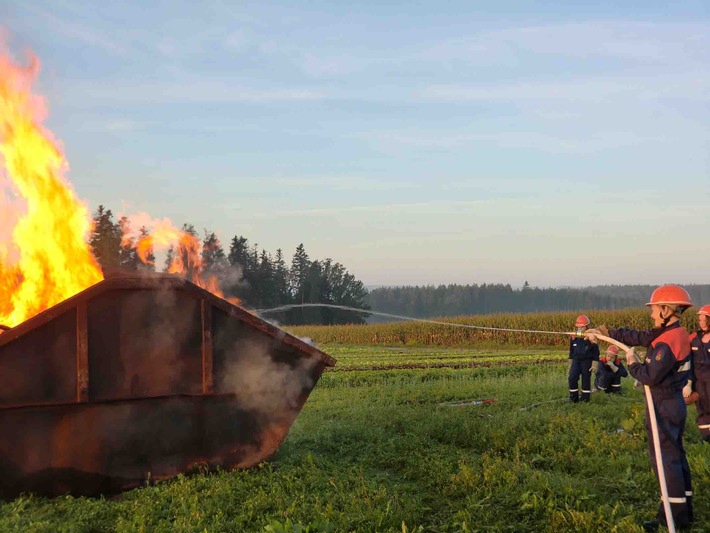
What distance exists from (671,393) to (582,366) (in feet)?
22.7

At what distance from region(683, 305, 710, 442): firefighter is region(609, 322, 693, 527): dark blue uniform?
3541mm

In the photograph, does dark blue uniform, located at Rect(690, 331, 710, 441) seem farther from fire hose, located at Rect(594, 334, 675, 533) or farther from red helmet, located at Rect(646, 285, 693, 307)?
fire hose, located at Rect(594, 334, 675, 533)

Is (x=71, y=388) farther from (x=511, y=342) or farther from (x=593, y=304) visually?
(x=593, y=304)

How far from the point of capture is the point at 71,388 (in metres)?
6.63

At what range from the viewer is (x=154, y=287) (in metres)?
6.96

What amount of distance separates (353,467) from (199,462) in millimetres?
1890

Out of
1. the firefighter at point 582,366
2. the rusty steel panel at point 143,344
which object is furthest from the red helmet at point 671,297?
the firefighter at point 582,366

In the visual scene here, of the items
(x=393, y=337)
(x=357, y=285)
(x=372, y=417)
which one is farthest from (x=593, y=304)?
(x=372, y=417)

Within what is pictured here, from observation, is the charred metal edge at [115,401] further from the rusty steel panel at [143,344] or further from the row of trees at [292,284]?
the row of trees at [292,284]

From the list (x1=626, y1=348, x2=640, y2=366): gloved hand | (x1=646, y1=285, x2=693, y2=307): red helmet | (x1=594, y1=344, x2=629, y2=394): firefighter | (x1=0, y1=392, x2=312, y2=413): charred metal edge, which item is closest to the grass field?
(x1=0, y1=392, x2=312, y2=413): charred metal edge

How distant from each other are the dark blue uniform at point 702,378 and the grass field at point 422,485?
13.0 inches

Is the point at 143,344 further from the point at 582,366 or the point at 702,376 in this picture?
the point at 582,366

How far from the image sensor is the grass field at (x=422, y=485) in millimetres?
5723

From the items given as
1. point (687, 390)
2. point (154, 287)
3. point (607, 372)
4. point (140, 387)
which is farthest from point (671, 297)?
point (607, 372)
